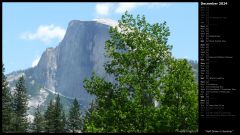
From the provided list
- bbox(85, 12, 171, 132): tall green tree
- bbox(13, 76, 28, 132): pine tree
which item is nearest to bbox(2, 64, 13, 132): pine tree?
bbox(13, 76, 28, 132): pine tree

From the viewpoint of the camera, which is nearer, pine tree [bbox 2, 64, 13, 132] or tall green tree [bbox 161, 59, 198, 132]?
tall green tree [bbox 161, 59, 198, 132]

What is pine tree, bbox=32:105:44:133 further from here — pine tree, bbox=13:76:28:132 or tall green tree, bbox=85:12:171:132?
tall green tree, bbox=85:12:171:132

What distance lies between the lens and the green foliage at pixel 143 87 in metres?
43.5

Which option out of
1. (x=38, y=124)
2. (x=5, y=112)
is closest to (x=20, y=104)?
(x=38, y=124)

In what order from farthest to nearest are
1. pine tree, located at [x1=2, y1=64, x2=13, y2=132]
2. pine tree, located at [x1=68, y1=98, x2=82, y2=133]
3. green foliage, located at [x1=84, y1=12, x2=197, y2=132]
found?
pine tree, located at [x1=68, y1=98, x2=82, y2=133]
pine tree, located at [x1=2, y1=64, x2=13, y2=132]
green foliage, located at [x1=84, y1=12, x2=197, y2=132]

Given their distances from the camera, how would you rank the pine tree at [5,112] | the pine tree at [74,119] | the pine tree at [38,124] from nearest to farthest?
1. the pine tree at [5,112]
2. the pine tree at [38,124]
3. the pine tree at [74,119]

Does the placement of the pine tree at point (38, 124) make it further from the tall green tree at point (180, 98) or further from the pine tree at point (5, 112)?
the tall green tree at point (180, 98)

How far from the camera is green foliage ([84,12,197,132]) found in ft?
143

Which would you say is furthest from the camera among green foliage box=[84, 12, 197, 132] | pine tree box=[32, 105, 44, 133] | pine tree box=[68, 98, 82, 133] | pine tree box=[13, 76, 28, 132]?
pine tree box=[68, 98, 82, 133]

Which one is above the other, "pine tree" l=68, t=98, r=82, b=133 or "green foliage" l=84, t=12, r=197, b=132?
"green foliage" l=84, t=12, r=197, b=132

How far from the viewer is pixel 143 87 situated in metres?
45.4

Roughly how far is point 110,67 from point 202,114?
28.6 m

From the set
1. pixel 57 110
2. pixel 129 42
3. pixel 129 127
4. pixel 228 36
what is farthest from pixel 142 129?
pixel 57 110

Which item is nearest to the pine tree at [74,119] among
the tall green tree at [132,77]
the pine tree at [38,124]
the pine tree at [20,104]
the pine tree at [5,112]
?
the pine tree at [38,124]
